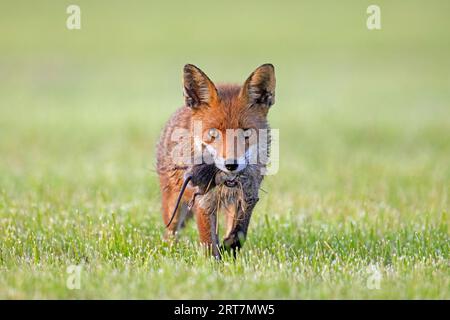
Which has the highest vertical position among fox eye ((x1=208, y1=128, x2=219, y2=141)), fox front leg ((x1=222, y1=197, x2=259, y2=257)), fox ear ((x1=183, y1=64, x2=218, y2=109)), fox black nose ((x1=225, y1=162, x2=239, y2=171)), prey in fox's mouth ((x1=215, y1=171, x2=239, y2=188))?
fox ear ((x1=183, y1=64, x2=218, y2=109))

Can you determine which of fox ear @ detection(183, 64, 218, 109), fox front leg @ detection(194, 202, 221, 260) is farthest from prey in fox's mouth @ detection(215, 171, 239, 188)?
fox ear @ detection(183, 64, 218, 109)

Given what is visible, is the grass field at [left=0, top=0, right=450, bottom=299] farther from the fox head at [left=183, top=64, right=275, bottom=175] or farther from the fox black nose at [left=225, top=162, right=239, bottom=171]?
the fox head at [left=183, top=64, right=275, bottom=175]

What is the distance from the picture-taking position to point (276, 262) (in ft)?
23.1

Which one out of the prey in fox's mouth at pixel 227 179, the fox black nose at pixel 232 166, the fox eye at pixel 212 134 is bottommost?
the prey in fox's mouth at pixel 227 179

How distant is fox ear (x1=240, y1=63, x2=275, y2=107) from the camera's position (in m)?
7.26

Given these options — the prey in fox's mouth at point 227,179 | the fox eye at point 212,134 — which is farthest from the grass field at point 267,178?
the fox eye at point 212,134

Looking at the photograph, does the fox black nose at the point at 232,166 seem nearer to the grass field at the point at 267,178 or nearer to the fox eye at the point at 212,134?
the fox eye at the point at 212,134

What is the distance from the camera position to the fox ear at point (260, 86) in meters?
7.26

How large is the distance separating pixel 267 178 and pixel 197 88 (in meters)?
5.04

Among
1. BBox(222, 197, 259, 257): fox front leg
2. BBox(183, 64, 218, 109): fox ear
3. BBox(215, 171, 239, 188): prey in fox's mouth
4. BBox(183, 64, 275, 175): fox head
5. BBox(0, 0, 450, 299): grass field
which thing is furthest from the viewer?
BBox(222, 197, 259, 257): fox front leg

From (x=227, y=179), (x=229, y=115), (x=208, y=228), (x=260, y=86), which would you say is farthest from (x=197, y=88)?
(x=208, y=228)

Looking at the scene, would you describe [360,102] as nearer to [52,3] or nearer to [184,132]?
[184,132]

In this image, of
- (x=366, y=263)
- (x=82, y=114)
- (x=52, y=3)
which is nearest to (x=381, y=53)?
(x=82, y=114)
